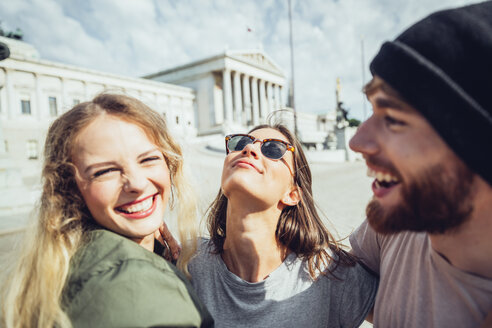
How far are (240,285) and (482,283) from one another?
1.26m

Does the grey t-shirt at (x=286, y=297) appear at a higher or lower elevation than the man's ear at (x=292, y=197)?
lower

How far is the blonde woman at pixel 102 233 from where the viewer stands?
3.85 ft

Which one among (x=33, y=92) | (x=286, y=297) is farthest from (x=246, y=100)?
(x=286, y=297)

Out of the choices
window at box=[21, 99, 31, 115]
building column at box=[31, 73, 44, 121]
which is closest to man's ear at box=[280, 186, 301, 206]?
building column at box=[31, 73, 44, 121]

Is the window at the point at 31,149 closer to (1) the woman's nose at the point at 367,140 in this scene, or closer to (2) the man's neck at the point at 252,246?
(2) the man's neck at the point at 252,246

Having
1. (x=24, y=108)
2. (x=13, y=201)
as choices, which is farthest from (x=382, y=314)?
(x=24, y=108)

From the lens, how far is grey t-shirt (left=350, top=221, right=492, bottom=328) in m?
1.34

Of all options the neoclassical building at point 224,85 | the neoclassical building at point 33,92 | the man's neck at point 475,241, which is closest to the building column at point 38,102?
the neoclassical building at point 33,92

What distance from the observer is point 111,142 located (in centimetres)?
162

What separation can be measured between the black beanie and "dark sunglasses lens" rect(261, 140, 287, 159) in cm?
113

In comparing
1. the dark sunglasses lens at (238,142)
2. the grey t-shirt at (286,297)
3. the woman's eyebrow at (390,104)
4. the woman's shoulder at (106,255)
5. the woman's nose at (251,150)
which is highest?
the woman's eyebrow at (390,104)

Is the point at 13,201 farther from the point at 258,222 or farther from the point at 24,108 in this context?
the point at 24,108

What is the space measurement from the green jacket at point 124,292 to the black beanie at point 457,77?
1325 mm

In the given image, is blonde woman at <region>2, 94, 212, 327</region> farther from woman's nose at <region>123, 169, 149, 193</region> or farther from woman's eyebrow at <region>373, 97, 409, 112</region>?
woman's eyebrow at <region>373, 97, 409, 112</region>
